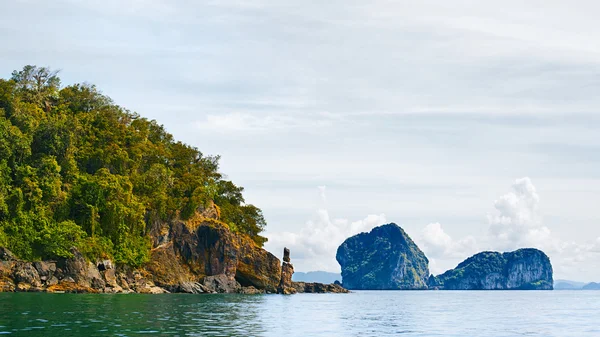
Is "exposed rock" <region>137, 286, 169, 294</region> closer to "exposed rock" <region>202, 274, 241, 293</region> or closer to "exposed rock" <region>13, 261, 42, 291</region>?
"exposed rock" <region>202, 274, 241, 293</region>

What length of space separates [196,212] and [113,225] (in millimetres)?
21681

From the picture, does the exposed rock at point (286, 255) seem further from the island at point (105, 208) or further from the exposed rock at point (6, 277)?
the exposed rock at point (6, 277)

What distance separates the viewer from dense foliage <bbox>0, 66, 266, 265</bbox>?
91.0 meters

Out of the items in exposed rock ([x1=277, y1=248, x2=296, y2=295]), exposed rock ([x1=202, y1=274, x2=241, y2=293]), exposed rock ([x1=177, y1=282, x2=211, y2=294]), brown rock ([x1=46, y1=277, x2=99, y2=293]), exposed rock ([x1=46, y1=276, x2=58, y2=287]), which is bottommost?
brown rock ([x1=46, y1=277, x2=99, y2=293])

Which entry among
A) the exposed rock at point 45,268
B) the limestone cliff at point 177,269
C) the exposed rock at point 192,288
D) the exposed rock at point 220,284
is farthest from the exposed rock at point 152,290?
the exposed rock at point 45,268

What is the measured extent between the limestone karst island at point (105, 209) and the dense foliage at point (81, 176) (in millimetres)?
177

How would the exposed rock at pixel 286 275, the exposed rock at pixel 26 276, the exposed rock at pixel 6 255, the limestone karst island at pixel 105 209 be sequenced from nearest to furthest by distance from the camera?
1. the exposed rock at pixel 26 276
2. the exposed rock at pixel 6 255
3. the limestone karst island at pixel 105 209
4. the exposed rock at pixel 286 275

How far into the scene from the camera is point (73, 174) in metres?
102

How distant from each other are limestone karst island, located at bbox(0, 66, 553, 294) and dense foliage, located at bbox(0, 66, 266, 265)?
0.58ft

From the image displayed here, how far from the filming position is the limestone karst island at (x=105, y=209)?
8894 centimetres

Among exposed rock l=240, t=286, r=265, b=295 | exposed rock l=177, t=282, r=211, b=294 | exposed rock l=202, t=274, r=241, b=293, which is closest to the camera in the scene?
exposed rock l=177, t=282, r=211, b=294

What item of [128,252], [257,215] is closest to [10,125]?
[128,252]

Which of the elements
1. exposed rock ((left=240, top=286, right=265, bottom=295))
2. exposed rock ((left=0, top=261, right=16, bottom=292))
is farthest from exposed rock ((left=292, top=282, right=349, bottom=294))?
exposed rock ((left=0, top=261, right=16, bottom=292))

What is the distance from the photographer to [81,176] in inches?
4031
